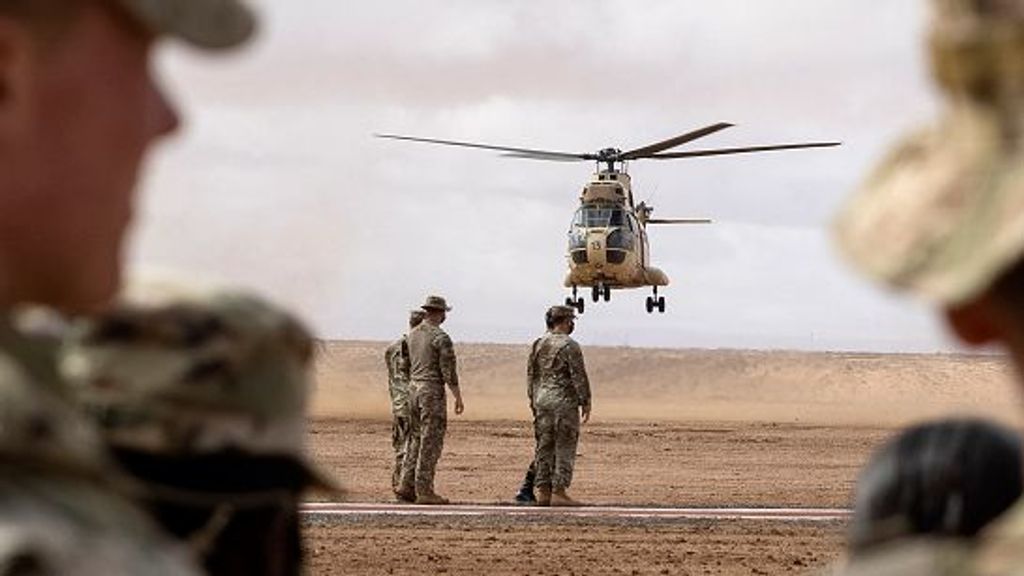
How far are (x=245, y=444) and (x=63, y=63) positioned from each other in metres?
0.51

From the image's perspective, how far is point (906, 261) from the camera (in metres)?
1.64

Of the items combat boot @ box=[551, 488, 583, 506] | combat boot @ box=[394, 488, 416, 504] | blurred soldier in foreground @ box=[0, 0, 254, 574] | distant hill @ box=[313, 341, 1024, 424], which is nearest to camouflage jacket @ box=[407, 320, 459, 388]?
combat boot @ box=[394, 488, 416, 504]

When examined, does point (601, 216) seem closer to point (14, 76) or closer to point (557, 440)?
point (557, 440)

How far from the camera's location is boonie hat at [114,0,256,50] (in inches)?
73.0

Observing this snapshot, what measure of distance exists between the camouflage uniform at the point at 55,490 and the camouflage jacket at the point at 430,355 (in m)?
21.6

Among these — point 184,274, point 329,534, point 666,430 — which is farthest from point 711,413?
point 184,274

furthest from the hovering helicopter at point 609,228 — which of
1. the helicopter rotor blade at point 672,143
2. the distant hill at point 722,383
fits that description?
the distant hill at point 722,383

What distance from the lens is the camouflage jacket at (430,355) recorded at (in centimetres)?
2373

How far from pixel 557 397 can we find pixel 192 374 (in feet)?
71.8

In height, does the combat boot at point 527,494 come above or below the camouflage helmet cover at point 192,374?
above

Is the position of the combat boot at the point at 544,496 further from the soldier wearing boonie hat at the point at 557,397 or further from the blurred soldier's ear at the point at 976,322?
the blurred soldier's ear at the point at 976,322

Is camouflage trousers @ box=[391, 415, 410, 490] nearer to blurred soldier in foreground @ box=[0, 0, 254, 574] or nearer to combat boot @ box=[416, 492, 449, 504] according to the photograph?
combat boot @ box=[416, 492, 449, 504]

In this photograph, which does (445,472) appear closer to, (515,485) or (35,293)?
(515,485)

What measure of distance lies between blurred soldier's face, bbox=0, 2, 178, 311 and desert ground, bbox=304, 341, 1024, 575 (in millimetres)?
739
